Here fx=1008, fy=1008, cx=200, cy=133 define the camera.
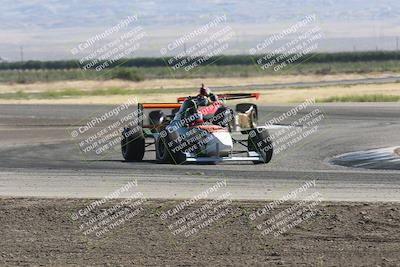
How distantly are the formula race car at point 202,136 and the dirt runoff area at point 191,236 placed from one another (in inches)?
288

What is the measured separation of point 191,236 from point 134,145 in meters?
12.0

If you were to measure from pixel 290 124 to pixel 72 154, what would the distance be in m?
13.1

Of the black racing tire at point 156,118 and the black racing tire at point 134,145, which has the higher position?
the black racing tire at point 156,118

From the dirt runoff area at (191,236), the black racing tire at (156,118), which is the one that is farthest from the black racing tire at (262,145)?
the dirt runoff area at (191,236)

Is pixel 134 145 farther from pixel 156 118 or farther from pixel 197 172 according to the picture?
pixel 197 172

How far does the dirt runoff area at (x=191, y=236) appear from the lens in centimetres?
1231

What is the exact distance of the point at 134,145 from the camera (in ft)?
84.1

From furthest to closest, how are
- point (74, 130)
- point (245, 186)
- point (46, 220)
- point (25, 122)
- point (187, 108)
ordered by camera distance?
point (25, 122) < point (74, 130) < point (187, 108) < point (245, 186) < point (46, 220)

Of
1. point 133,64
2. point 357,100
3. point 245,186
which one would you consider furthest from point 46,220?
point 133,64

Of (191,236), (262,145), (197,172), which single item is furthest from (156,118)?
(191,236)

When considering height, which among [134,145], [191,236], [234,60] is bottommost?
[234,60]

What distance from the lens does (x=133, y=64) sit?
164500 mm

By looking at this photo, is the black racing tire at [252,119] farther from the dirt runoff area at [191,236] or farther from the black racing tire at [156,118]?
the dirt runoff area at [191,236]

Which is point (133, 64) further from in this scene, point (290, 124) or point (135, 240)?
point (135, 240)
